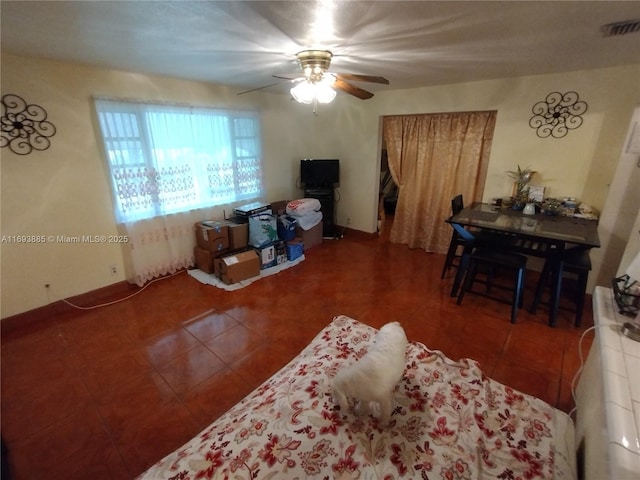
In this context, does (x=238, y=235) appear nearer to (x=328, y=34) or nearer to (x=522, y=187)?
(x=328, y=34)

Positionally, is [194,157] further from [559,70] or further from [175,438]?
[559,70]

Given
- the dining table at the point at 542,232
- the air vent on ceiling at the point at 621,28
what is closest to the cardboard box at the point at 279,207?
the dining table at the point at 542,232

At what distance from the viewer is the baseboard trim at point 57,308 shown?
96.6 inches

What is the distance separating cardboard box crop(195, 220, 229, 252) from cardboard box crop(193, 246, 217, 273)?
0.05 m

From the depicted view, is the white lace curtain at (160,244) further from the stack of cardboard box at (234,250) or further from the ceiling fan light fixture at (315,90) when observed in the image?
the ceiling fan light fixture at (315,90)

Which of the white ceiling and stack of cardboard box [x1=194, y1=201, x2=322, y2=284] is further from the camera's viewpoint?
stack of cardboard box [x1=194, y1=201, x2=322, y2=284]

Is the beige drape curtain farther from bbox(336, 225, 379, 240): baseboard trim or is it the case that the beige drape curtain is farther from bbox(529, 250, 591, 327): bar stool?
bbox(529, 250, 591, 327): bar stool

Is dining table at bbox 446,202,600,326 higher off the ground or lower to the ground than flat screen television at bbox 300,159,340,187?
lower

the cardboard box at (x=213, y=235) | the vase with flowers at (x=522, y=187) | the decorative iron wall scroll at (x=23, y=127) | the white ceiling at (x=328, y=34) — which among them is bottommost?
the cardboard box at (x=213, y=235)

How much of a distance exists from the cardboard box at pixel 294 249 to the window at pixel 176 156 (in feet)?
3.04

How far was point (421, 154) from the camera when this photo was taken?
3.95m

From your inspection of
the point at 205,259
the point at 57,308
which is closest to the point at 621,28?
the point at 205,259

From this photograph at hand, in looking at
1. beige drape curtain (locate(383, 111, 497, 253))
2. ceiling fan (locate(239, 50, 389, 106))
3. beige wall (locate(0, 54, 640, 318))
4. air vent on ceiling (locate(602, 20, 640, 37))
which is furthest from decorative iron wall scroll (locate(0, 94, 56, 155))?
air vent on ceiling (locate(602, 20, 640, 37))

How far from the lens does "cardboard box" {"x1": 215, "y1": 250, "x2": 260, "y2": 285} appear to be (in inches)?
126
